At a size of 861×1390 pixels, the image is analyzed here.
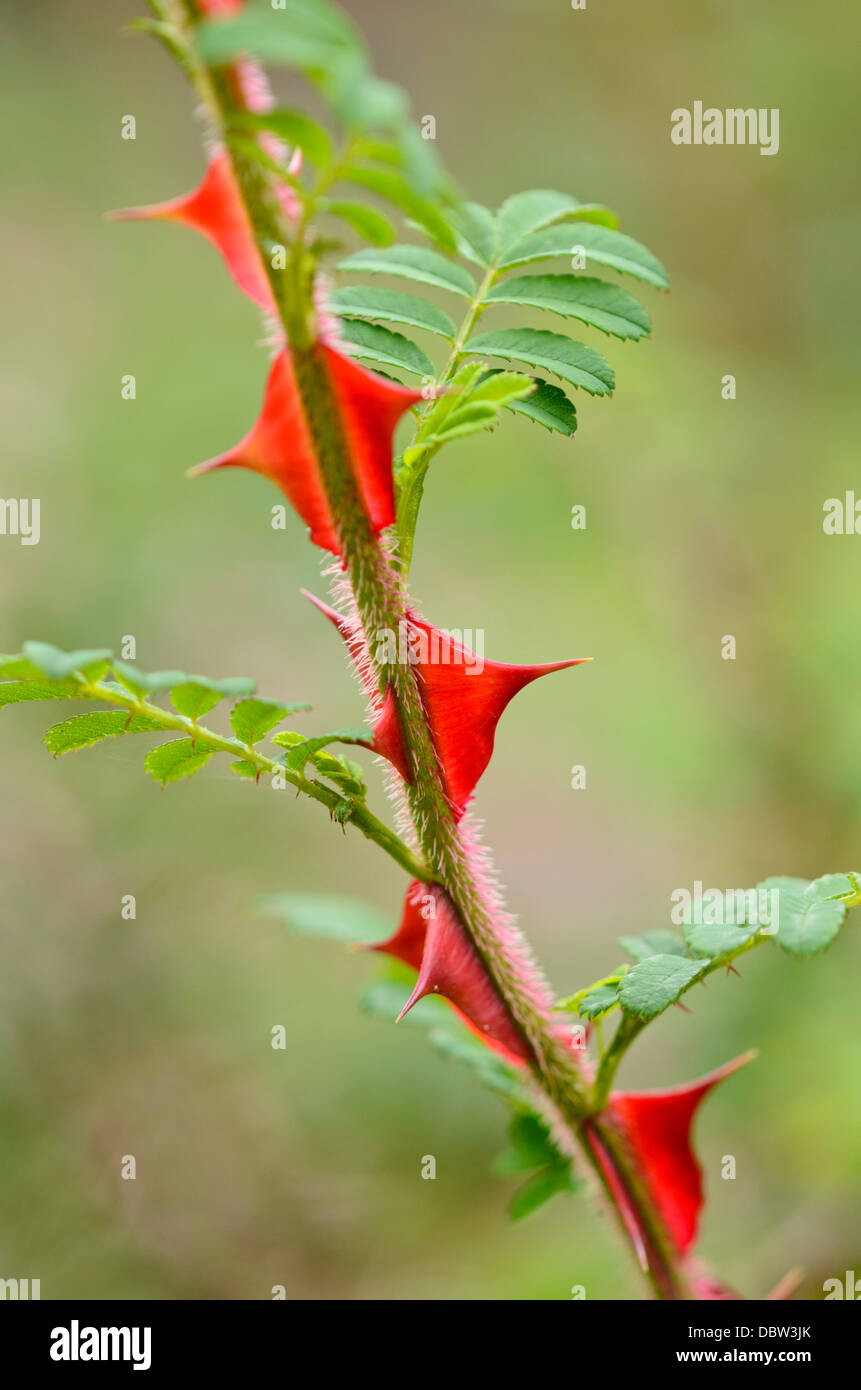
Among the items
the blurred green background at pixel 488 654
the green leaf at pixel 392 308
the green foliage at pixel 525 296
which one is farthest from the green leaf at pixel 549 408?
the blurred green background at pixel 488 654

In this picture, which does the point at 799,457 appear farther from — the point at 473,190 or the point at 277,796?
the point at 277,796

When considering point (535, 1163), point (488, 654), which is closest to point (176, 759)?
point (535, 1163)

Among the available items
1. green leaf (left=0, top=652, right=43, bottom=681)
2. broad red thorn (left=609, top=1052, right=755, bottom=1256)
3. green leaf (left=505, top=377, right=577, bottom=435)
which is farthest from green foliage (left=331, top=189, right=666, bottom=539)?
broad red thorn (left=609, top=1052, right=755, bottom=1256)

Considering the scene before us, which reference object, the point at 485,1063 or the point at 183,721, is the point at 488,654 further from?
the point at 183,721

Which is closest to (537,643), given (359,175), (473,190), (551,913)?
(551,913)

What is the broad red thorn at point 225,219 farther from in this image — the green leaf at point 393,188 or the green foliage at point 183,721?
the green foliage at point 183,721

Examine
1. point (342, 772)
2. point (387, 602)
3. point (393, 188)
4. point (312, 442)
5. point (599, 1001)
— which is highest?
point (393, 188)
